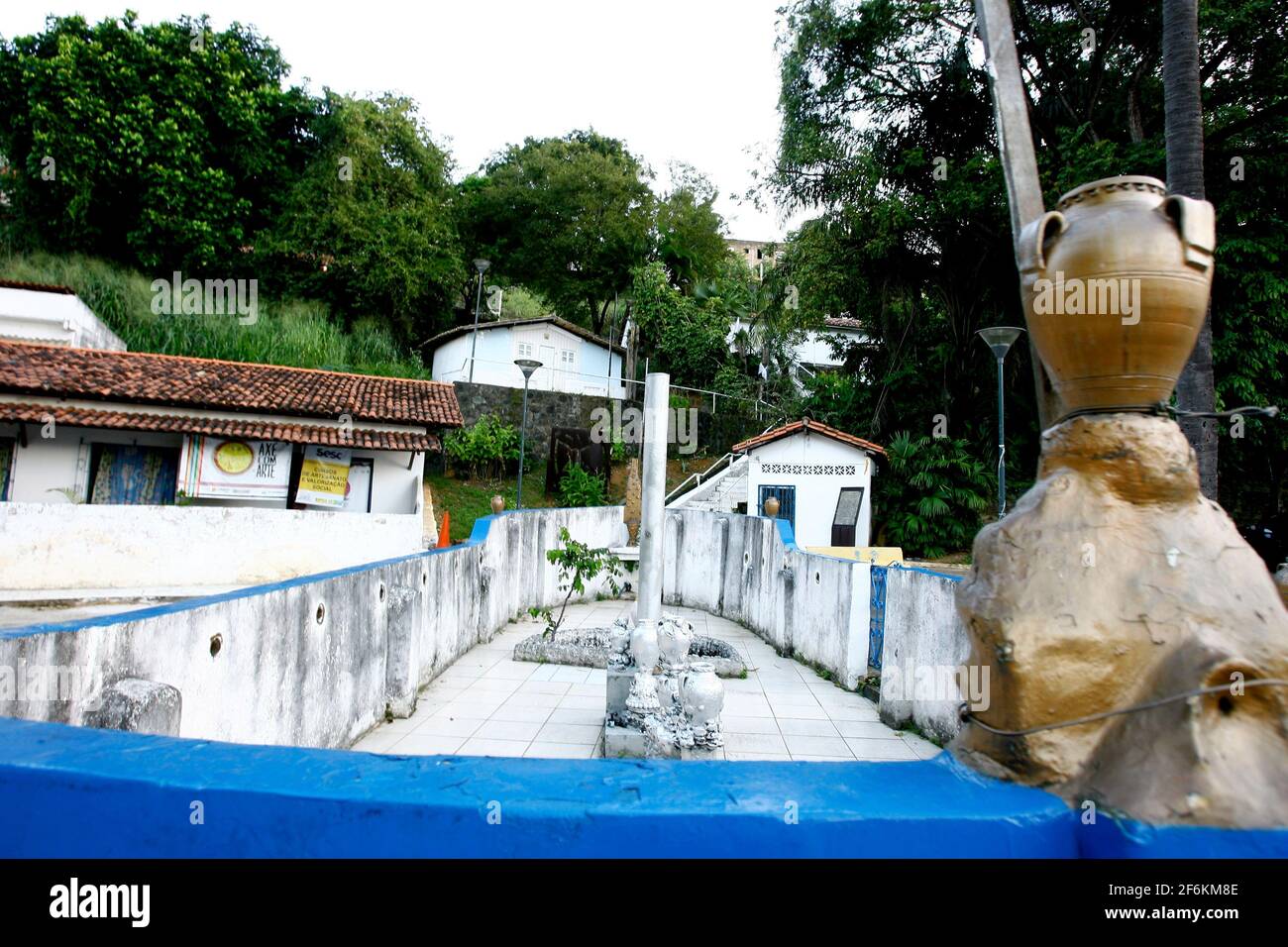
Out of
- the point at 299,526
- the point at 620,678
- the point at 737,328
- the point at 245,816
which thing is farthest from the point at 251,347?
the point at 245,816

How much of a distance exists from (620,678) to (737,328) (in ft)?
87.4

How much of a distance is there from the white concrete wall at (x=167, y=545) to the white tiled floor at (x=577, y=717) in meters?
5.87

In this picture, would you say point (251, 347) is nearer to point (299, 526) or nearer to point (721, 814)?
point (299, 526)

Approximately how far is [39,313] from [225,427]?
27.1 feet

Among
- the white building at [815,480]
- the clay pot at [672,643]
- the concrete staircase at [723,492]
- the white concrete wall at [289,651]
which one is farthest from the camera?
the concrete staircase at [723,492]

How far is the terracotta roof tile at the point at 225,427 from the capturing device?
14750 millimetres

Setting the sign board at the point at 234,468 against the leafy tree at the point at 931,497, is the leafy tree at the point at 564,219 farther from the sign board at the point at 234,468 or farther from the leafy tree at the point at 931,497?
the sign board at the point at 234,468

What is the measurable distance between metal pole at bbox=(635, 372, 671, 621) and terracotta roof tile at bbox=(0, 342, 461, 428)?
39.0 ft

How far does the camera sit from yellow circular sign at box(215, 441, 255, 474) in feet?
52.1

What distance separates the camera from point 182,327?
2339cm

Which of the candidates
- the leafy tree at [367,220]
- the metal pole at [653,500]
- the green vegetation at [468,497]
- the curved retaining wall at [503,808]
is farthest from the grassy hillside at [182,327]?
the curved retaining wall at [503,808]

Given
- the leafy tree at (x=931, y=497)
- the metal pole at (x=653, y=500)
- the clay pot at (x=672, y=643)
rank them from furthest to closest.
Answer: the leafy tree at (x=931, y=497)
the metal pole at (x=653, y=500)
the clay pot at (x=672, y=643)
